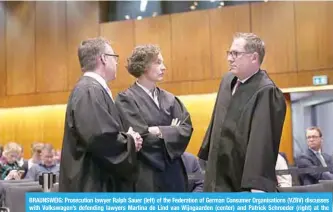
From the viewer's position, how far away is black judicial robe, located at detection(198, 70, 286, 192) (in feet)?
8.73

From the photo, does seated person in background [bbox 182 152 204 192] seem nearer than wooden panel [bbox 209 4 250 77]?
Yes

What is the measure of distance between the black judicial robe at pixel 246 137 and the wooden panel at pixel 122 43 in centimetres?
836

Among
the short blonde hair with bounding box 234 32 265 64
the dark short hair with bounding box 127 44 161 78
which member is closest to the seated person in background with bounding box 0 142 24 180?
the dark short hair with bounding box 127 44 161 78

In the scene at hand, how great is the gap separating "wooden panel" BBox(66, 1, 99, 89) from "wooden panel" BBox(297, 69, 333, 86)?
168 inches

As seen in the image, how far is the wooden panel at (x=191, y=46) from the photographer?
10672mm

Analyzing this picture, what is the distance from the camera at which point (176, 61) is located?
10859mm

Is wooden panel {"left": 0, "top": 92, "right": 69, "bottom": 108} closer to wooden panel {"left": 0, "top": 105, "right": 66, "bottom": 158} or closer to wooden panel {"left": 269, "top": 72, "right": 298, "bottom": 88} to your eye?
wooden panel {"left": 0, "top": 105, "right": 66, "bottom": 158}

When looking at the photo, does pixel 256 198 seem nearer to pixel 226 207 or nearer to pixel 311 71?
pixel 226 207

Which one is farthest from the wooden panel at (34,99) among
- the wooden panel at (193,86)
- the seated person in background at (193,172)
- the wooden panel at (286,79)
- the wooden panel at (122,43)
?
the seated person in background at (193,172)

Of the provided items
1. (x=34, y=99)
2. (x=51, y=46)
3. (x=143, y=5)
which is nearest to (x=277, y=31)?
(x=143, y=5)

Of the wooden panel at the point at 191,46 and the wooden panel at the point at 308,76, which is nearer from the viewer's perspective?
the wooden panel at the point at 308,76

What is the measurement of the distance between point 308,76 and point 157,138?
23.5 feet

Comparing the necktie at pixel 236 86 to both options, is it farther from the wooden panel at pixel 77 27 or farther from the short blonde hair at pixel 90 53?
the wooden panel at pixel 77 27

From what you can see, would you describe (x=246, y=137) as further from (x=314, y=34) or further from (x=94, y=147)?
(x=314, y=34)
